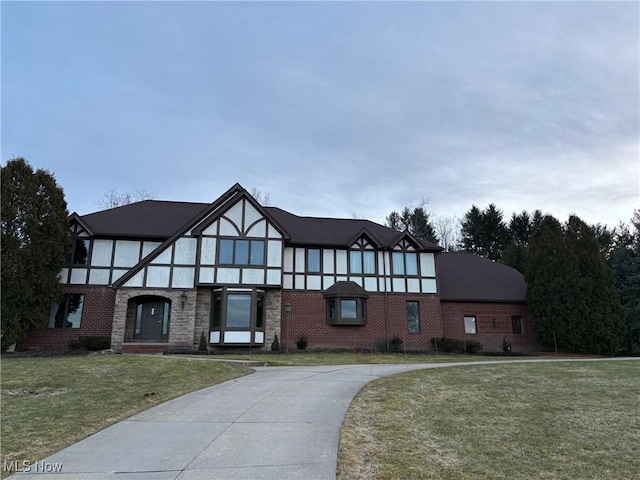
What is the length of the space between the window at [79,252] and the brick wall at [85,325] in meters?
1.36

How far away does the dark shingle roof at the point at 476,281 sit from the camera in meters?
26.1

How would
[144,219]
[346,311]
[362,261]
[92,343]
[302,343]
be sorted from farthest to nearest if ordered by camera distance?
[362,261]
[144,219]
[346,311]
[302,343]
[92,343]

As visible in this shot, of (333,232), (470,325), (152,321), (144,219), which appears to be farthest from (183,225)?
(470,325)

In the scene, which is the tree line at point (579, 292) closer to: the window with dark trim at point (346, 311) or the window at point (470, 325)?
the window at point (470, 325)

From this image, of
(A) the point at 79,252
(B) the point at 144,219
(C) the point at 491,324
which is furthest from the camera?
(C) the point at 491,324

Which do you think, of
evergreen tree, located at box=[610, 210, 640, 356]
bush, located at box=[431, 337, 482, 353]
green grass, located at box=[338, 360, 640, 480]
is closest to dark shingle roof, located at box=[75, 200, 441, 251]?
bush, located at box=[431, 337, 482, 353]

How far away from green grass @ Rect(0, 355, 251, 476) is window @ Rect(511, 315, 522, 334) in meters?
18.3

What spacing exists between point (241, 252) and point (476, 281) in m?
14.9

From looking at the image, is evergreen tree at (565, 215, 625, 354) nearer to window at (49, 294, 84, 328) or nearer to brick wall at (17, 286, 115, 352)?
brick wall at (17, 286, 115, 352)

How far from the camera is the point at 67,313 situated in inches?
858

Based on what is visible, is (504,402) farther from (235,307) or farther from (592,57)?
(235,307)

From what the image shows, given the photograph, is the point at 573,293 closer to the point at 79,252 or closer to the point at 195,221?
the point at 195,221

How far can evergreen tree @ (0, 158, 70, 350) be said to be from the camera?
18234 millimetres

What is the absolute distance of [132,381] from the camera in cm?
1091
